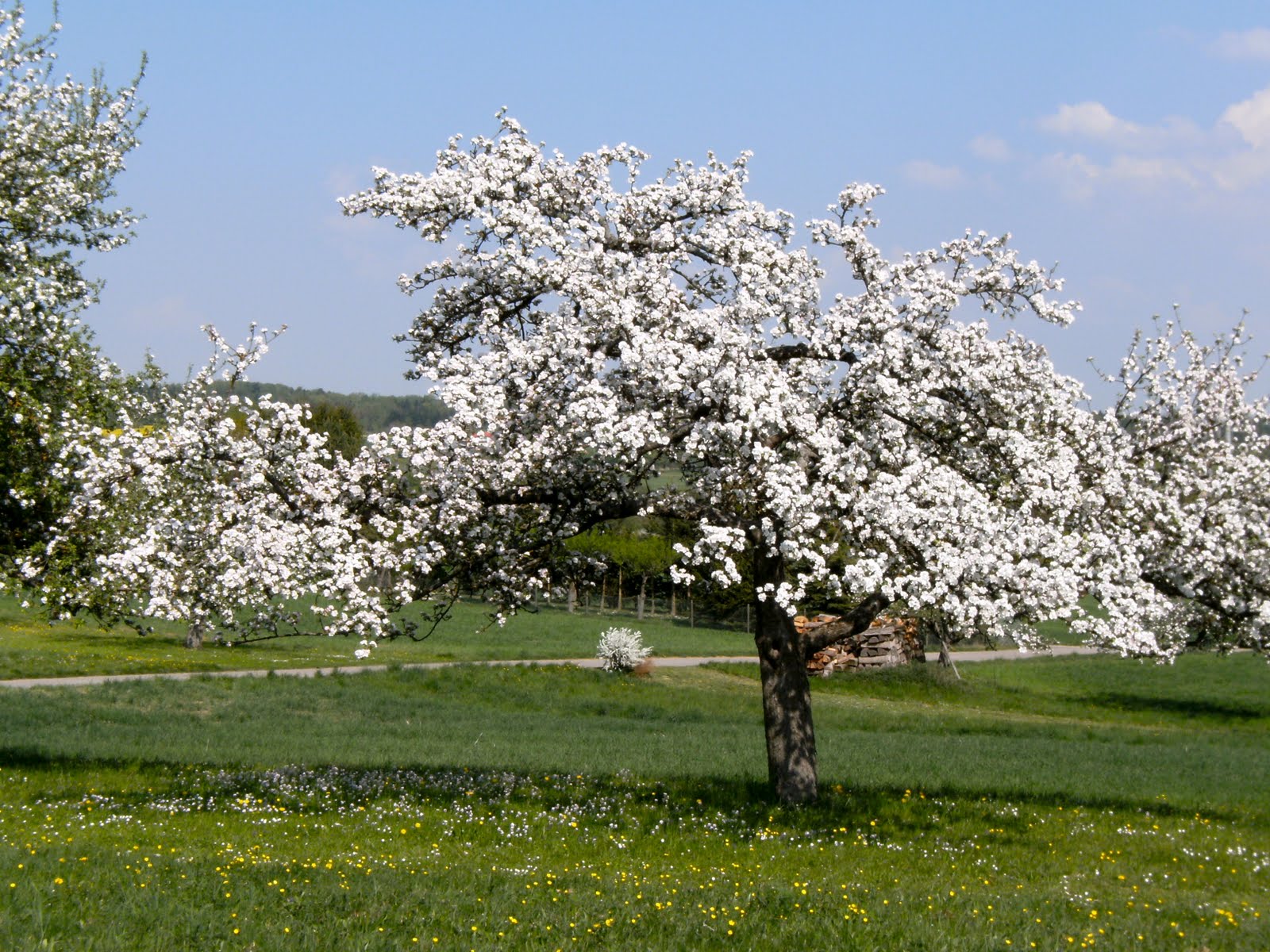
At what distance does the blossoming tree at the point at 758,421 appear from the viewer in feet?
43.1

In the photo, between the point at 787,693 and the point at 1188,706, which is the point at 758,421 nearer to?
the point at 787,693

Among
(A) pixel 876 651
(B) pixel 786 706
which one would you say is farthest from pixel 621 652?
(B) pixel 786 706

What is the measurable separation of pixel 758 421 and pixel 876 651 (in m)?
38.8

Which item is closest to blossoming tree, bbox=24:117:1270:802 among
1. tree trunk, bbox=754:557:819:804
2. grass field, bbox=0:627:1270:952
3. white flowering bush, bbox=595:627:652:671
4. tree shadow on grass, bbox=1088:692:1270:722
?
tree trunk, bbox=754:557:819:804

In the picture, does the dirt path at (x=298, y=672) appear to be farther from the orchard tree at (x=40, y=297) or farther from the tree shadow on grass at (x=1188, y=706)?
the orchard tree at (x=40, y=297)

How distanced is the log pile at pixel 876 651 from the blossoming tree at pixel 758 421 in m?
32.0

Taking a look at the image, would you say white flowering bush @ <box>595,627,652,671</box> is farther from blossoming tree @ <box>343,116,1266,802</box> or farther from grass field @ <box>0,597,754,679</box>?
blossoming tree @ <box>343,116,1266,802</box>

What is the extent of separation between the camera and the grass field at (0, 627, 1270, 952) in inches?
374

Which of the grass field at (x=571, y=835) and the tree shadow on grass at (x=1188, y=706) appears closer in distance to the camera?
the grass field at (x=571, y=835)

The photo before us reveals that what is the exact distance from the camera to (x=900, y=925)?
33.3 ft

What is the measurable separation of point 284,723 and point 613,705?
12.0 m

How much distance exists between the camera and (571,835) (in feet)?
47.2

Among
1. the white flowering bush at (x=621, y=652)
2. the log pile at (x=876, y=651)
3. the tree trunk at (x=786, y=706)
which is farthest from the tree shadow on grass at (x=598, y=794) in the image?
the log pile at (x=876, y=651)

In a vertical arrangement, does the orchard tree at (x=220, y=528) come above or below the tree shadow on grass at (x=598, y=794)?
above
